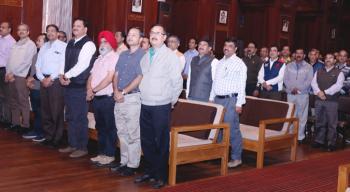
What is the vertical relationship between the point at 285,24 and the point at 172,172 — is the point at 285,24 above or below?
above

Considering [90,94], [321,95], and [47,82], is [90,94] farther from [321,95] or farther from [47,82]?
[321,95]

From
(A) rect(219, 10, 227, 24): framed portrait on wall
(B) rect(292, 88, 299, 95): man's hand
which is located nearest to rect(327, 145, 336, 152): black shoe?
(B) rect(292, 88, 299, 95): man's hand

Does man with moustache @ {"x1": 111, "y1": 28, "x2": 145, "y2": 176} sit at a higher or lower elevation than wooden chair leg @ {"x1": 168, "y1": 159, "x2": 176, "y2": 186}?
higher

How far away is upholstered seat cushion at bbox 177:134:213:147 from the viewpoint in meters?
4.61

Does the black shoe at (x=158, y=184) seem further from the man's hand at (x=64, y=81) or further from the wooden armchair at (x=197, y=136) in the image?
the man's hand at (x=64, y=81)

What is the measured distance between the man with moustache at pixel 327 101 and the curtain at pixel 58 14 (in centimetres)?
442

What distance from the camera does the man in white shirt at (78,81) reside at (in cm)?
515

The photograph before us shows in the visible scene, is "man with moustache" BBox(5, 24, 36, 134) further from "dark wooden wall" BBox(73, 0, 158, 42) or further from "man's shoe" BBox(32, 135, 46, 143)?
"dark wooden wall" BBox(73, 0, 158, 42)

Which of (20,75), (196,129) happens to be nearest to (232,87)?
(196,129)

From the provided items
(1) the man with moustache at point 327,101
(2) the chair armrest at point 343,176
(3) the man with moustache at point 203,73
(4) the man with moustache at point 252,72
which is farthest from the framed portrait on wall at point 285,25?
(2) the chair armrest at point 343,176

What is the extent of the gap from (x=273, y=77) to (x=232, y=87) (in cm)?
215

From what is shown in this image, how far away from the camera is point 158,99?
4238mm

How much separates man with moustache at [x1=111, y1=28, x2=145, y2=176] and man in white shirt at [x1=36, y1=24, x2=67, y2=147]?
1205 millimetres

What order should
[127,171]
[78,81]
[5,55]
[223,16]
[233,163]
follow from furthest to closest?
[223,16]
[5,55]
[233,163]
[78,81]
[127,171]
